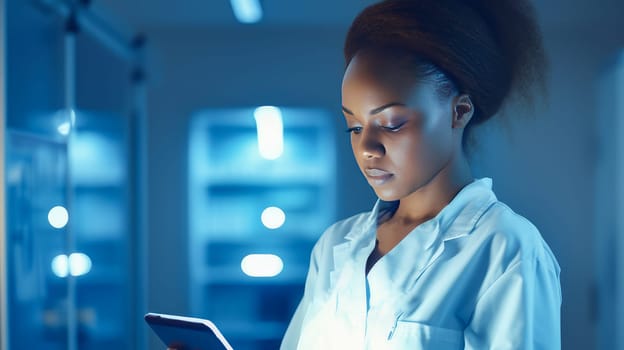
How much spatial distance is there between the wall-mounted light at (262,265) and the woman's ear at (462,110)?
9.72 feet

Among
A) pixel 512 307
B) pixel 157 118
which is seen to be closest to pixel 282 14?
pixel 157 118

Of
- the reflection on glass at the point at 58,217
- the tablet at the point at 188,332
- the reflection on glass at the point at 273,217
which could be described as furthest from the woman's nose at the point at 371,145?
the reflection on glass at the point at 273,217

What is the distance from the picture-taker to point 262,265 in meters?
3.85

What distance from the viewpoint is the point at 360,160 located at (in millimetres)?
962

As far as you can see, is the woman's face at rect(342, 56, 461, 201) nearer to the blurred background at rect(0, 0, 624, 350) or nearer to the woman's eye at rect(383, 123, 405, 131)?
the woman's eye at rect(383, 123, 405, 131)

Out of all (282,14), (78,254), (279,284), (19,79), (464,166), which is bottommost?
(279,284)

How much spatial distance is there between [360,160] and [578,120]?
2.95 meters

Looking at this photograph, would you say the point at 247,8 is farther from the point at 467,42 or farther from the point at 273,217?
the point at 273,217

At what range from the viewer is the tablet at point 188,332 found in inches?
38.2

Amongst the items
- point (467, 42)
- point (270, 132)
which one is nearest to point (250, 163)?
point (270, 132)

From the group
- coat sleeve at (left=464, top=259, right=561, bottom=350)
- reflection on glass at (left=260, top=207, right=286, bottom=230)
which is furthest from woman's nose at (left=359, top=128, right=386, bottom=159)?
reflection on glass at (left=260, top=207, right=286, bottom=230)

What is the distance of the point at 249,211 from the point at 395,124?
2954 mm

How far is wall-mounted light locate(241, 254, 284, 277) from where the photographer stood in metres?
3.83

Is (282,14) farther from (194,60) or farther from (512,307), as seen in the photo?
(512,307)
